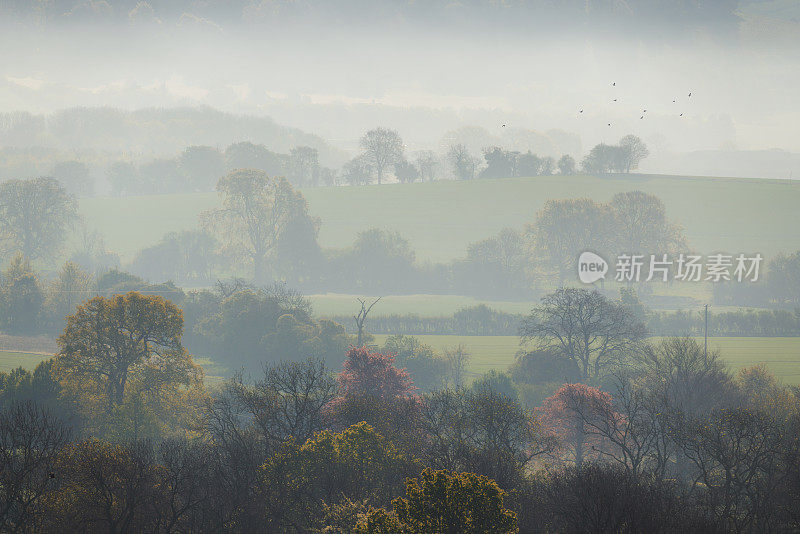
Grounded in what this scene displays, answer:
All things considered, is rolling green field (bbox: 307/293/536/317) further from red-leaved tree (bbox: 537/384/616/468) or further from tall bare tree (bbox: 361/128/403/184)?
tall bare tree (bbox: 361/128/403/184)

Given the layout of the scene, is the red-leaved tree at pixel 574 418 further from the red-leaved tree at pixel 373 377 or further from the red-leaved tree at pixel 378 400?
the red-leaved tree at pixel 373 377

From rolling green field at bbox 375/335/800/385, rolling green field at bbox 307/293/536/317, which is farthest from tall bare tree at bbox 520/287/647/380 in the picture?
rolling green field at bbox 307/293/536/317

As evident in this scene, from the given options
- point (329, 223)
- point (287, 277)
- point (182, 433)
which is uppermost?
point (329, 223)

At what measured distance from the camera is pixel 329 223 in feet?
Answer: 464

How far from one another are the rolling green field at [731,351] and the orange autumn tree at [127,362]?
1154 inches

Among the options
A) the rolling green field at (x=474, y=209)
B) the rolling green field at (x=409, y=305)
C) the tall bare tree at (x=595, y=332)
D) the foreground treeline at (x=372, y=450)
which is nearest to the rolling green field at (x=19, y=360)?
the foreground treeline at (x=372, y=450)

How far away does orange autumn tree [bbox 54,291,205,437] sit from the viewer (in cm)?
5194

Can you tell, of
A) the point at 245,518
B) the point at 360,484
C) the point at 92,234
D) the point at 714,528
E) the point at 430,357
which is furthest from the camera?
the point at 92,234

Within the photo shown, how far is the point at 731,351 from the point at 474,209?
77035 millimetres

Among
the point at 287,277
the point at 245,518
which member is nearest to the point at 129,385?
the point at 245,518

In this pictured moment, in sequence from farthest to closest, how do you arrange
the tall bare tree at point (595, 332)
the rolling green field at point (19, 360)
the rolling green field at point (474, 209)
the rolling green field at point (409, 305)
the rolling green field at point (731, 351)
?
1. the rolling green field at point (474, 209)
2. the rolling green field at point (409, 305)
3. the rolling green field at point (731, 351)
4. the rolling green field at point (19, 360)
5. the tall bare tree at point (595, 332)

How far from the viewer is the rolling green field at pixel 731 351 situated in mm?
68438

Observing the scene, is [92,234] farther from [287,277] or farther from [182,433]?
[182,433]

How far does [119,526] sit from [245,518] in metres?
6.08
